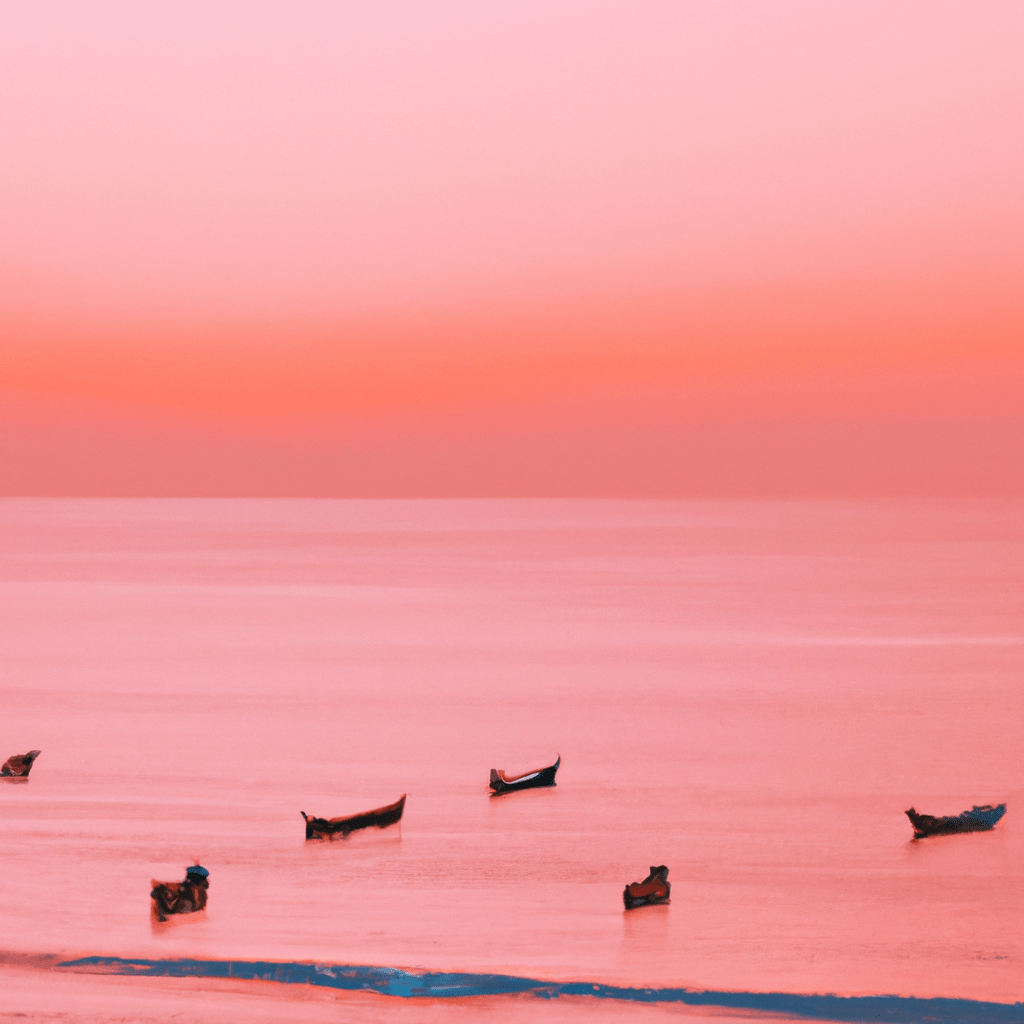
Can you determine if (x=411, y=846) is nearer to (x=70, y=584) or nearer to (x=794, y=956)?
(x=794, y=956)

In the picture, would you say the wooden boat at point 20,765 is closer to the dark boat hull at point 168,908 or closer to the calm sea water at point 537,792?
the calm sea water at point 537,792

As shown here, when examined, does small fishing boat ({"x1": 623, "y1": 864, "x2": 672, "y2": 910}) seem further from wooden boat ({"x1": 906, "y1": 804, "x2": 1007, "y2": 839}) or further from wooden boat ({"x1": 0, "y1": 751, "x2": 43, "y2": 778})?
wooden boat ({"x1": 0, "y1": 751, "x2": 43, "y2": 778})

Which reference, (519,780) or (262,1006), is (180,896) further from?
(519,780)

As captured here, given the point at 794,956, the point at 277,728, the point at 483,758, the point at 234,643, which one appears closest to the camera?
the point at 794,956

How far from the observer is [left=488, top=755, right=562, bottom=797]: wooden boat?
12445 millimetres

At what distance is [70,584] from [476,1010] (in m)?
41.0

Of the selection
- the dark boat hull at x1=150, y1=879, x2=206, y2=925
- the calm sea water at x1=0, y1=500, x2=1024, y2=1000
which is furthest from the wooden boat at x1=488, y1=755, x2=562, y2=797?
the dark boat hull at x1=150, y1=879, x2=206, y2=925

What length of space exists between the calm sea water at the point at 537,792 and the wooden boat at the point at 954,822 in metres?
0.17

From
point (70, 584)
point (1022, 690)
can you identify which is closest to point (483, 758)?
point (1022, 690)

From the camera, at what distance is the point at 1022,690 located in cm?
2028

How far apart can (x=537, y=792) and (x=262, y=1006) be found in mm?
5872

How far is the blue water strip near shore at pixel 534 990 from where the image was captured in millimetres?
6913

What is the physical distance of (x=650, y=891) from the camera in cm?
864

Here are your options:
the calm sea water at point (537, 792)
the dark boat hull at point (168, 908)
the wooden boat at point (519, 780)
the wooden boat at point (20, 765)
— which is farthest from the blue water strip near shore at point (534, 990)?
the wooden boat at point (20, 765)
